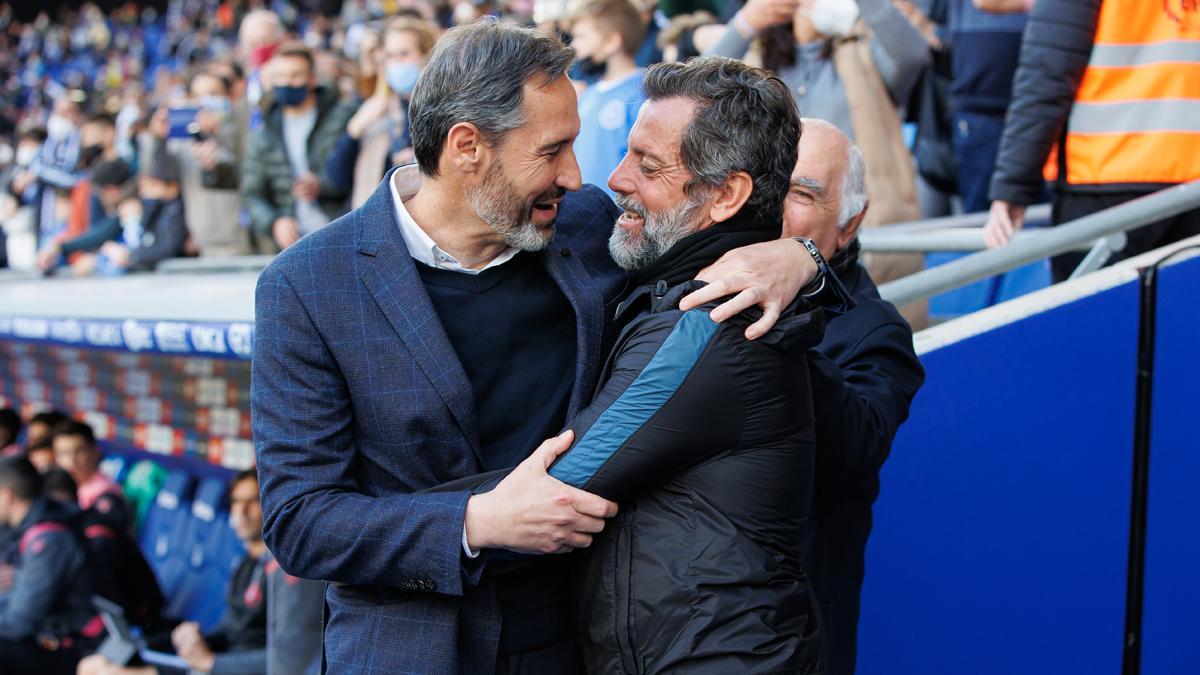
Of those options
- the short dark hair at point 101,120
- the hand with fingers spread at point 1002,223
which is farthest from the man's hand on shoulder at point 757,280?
the short dark hair at point 101,120

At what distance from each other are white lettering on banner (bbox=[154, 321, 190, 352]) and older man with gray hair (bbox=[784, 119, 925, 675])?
7.86ft

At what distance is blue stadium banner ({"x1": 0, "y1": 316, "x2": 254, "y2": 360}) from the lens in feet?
13.4

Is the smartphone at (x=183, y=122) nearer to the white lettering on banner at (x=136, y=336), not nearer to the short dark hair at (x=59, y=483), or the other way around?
the short dark hair at (x=59, y=483)

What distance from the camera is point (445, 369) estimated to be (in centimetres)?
194

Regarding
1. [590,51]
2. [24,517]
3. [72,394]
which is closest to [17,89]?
[72,394]

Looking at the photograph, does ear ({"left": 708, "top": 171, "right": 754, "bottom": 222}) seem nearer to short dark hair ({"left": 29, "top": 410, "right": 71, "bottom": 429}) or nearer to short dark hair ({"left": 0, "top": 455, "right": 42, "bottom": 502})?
short dark hair ({"left": 0, "top": 455, "right": 42, "bottom": 502})

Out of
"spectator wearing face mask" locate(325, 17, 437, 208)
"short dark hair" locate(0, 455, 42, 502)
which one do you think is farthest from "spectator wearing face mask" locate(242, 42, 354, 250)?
"short dark hair" locate(0, 455, 42, 502)

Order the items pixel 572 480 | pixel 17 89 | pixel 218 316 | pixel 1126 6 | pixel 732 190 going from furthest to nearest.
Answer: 1. pixel 17 89
2. pixel 218 316
3. pixel 1126 6
4. pixel 732 190
5. pixel 572 480

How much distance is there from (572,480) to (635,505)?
0.10 m

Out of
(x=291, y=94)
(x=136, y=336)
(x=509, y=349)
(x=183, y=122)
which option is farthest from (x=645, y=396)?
(x=183, y=122)

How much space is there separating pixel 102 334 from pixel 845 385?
11.7 ft

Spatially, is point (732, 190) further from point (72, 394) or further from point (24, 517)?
point (72, 394)

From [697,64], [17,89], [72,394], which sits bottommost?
[17,89]

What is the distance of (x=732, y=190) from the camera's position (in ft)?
6.33
